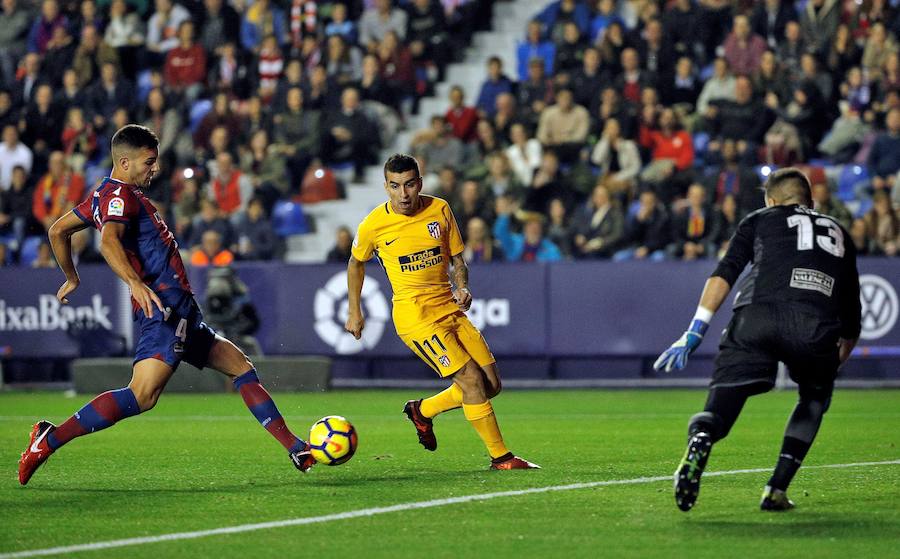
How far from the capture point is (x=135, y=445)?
11.5 m

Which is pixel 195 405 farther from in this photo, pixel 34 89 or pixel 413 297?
pixel 34 89

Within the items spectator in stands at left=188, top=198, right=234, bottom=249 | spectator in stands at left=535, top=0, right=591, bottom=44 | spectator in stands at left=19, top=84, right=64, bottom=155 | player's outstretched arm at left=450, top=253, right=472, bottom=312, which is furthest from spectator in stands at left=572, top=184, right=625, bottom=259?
player's outstretched arm at left=450, top=253, right=472, bottom=312

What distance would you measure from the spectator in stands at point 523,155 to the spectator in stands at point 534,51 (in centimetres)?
190

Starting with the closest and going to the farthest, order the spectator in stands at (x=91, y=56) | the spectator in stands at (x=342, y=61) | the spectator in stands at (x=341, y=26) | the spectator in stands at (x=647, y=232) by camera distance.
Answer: the spectator in stands at (x=647, y=232), the spectator in stands at (x=342, y=61), the spectator in stands at (x=341, y=26), the spectator in stands at (x=91, y=56)

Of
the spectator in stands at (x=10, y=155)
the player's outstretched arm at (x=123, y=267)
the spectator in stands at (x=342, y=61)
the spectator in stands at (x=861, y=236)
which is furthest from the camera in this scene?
the spectator in stands at (x=342, y=61)

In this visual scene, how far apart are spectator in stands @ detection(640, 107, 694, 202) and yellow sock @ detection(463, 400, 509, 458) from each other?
442 inches

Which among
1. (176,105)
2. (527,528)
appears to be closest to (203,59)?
(176,105)

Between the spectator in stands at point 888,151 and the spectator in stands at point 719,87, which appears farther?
the spectator in stands at point 719,87

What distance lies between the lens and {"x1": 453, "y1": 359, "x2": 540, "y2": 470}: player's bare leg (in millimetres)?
9312

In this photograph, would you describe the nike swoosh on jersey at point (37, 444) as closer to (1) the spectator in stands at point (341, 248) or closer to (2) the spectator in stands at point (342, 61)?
(1) the spectator in stands at point (341, 248)

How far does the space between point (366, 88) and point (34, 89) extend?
5.81 metres

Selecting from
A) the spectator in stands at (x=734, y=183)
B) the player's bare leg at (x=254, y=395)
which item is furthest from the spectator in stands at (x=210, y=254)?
the player's bare leg at (x=254, y=395)

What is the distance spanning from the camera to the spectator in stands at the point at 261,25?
82.8 ft

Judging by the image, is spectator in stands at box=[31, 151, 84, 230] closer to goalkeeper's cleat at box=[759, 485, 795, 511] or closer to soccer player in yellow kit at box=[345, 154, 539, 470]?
soccer player in yellow kit at box=[345, 154, 539, 470]
